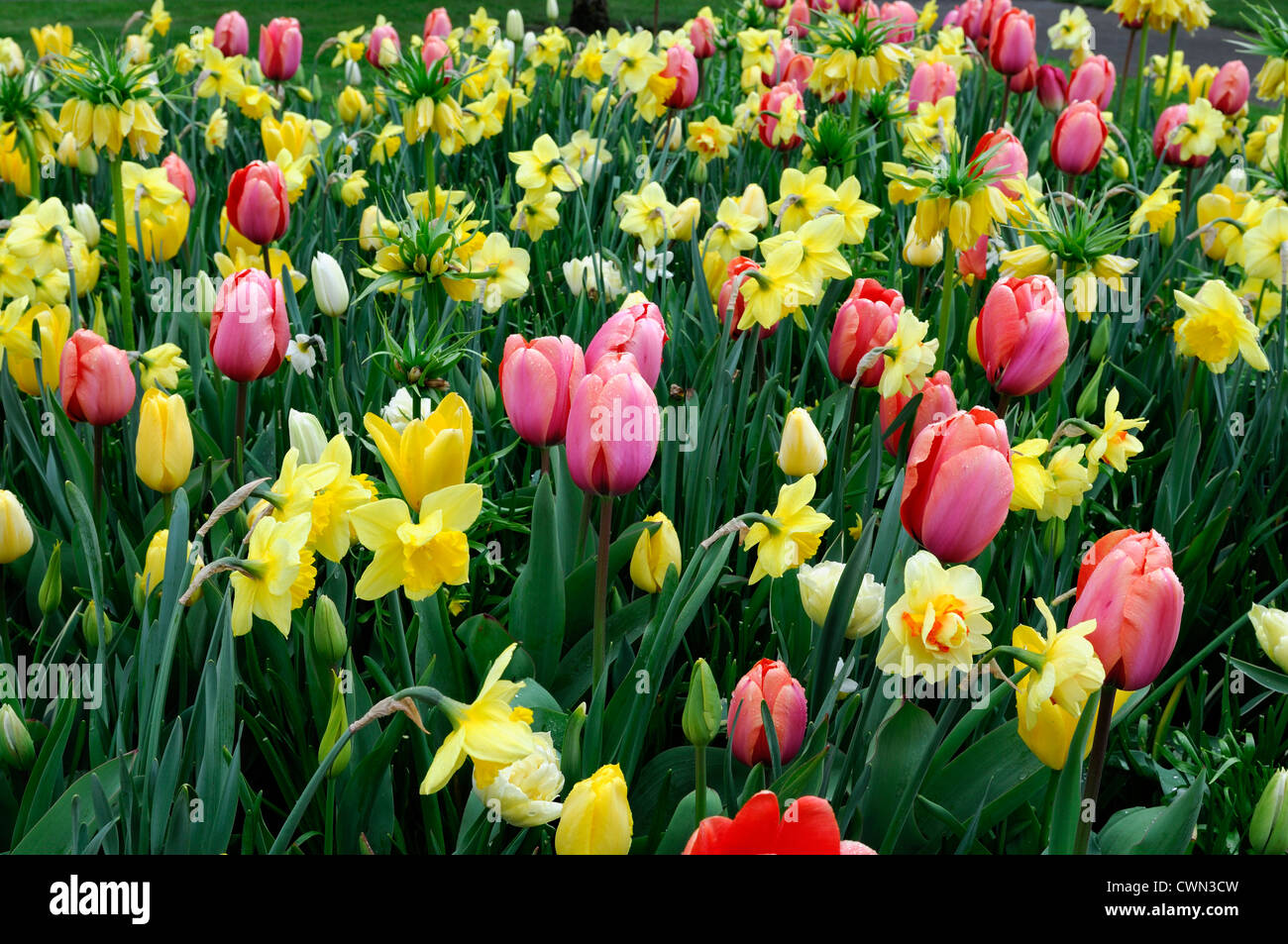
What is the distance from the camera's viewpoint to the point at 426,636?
55.1 inches

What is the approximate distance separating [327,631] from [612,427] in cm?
39

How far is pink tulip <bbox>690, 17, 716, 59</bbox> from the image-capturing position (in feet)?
13.5

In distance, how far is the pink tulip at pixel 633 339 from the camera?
Result: 1420mm

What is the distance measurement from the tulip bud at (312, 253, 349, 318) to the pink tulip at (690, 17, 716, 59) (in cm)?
250

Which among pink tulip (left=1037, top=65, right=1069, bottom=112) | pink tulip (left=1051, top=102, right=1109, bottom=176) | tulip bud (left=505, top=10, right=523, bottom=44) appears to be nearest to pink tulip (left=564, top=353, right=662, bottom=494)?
pink tulip (left=1051, top=102, right=1109, bottom=176)

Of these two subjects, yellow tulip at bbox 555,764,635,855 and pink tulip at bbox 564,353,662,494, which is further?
pink tulip at bbox 564,353,662,494

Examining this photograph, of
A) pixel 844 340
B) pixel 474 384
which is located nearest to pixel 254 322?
pixel 474 384

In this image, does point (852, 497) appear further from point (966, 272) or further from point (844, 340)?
point (966, 272)

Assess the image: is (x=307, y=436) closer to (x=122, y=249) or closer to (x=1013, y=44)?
(x=122, y=249)

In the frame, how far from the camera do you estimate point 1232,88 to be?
13.0ft

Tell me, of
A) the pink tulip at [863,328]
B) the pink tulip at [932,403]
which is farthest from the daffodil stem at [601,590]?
the pink tulip at [863,328]

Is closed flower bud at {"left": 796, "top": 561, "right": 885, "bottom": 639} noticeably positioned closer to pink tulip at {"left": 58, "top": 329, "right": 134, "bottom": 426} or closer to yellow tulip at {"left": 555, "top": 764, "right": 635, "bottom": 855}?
yellow tulip at {"left": 555, "top": 764, "right": 635, "bottom": 855}

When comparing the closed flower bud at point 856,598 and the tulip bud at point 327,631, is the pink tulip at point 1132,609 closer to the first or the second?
the closed flower bud at point 856,598

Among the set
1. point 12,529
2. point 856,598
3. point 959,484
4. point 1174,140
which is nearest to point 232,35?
point 1174,140
